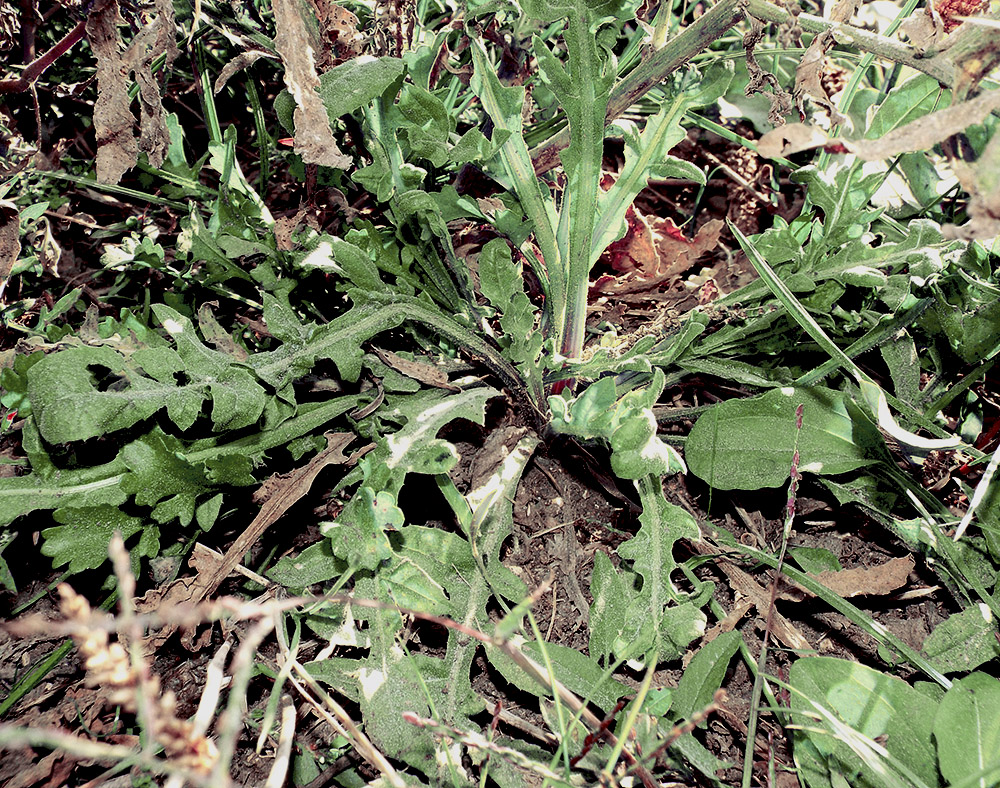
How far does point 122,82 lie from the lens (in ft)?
4.59

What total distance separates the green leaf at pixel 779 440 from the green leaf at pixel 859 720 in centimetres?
41

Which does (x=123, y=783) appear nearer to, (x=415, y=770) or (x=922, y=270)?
(x=415, y=770)

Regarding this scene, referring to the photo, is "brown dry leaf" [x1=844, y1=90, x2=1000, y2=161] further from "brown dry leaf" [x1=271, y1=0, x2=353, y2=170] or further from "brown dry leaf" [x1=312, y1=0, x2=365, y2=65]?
"brown dry leaf" [x1=312, y1=0, x2=365, y2=65]

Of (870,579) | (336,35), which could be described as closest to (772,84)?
(336,35)

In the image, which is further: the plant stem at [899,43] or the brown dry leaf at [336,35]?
the brown dry leaf at [336,35]

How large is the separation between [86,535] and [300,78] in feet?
3.17

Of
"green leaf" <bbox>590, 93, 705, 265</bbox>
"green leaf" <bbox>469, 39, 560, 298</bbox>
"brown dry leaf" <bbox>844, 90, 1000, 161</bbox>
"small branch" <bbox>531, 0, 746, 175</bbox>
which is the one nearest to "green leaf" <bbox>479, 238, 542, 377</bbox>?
"green leaf" <bbox>469, 39, 560, 298</bbox>

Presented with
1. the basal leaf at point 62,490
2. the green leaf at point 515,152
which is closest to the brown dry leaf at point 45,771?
the basal leaf at point 62,490

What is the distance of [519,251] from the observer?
73.7 inches

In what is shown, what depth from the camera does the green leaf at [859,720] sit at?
121 cm

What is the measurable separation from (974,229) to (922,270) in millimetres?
759

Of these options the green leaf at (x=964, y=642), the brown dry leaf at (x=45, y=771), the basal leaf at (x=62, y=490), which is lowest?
the green leaf at (x=964, y=642)

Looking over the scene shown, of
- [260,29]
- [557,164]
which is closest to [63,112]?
[260,29]

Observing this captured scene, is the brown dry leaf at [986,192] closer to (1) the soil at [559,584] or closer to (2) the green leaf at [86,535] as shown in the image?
(1) the soil at [559,584]
